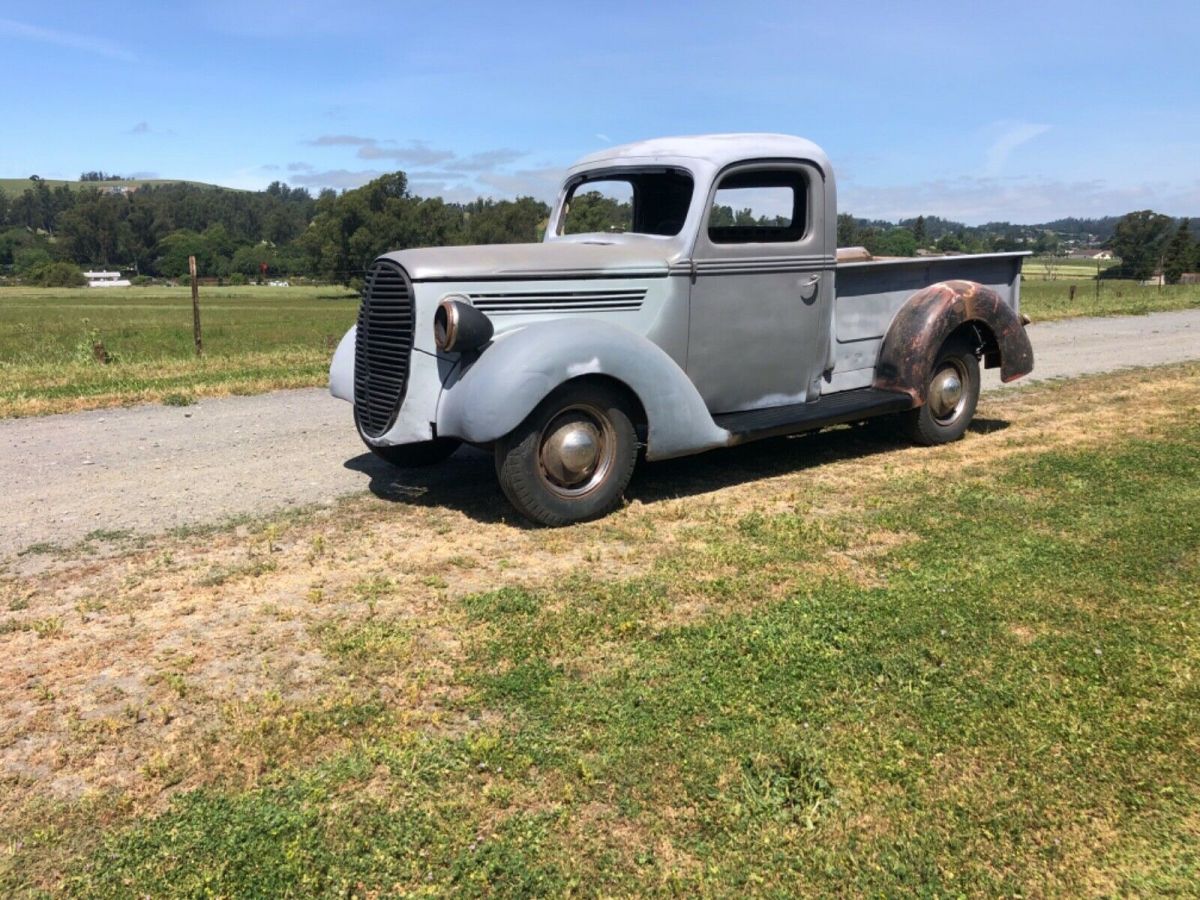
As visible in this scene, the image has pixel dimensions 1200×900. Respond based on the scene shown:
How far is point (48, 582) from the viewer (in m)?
4.32

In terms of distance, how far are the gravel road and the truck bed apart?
8.97ft

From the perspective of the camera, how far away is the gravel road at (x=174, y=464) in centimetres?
534

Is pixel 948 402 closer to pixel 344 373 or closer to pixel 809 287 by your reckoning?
pixel 809 287

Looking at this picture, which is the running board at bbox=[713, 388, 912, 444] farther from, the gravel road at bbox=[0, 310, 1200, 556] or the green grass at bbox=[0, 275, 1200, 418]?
the green grass at bbox=[0, 275, 1200, 418]

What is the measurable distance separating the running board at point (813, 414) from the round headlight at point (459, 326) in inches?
64.9

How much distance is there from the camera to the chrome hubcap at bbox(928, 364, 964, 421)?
6988mm

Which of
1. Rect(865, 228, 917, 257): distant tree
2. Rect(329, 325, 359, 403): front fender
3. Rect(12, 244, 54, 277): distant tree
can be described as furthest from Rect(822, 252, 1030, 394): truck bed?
Rect(12, 244, 54, 277): distant tree

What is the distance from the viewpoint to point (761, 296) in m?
5.85

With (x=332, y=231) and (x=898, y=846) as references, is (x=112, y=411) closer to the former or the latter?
(x=898, y=846)

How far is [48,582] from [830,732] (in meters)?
3.59

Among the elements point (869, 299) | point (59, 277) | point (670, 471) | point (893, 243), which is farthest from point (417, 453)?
point (59, 277)

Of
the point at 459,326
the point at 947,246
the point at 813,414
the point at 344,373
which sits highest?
the point at 947,246

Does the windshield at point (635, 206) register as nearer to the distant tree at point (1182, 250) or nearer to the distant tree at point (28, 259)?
the distant tree at point (1182, 250)

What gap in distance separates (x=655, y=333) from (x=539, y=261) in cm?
81
